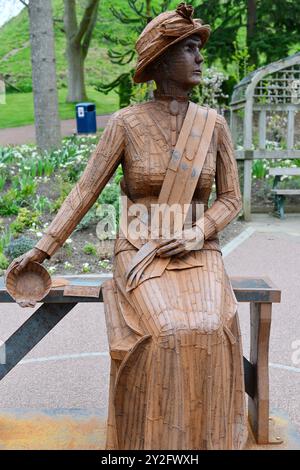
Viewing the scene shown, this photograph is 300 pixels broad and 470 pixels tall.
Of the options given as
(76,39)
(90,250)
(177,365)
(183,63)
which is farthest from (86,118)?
(177,365)

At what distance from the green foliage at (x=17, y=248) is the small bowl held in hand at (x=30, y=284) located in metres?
4.14

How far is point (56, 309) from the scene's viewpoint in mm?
3195

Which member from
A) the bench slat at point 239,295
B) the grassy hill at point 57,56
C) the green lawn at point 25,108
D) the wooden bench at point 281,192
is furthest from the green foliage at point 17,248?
the grassy hill at point 57,56

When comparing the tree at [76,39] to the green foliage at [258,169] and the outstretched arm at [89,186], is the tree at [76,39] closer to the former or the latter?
the green foliage at [258,169]

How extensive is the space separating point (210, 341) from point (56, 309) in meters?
1.10

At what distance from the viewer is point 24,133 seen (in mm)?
19016

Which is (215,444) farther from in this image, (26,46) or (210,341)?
(26,46)

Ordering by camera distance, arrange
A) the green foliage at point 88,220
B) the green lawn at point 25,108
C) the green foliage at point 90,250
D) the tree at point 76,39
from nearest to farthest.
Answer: the green foliage at point 90,250, the green foliage at point 88,220, the tree at point 76,39, the green lawn at point 25,108

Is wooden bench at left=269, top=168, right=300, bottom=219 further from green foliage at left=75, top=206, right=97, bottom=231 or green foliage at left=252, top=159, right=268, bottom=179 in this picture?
green foliage at left=75, top=206, right=97, bottom=231

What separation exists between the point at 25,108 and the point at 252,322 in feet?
73.4

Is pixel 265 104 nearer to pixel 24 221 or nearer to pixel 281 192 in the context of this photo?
pixel 281 192

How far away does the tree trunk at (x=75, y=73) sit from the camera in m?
20.9

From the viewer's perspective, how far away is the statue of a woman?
240cm
